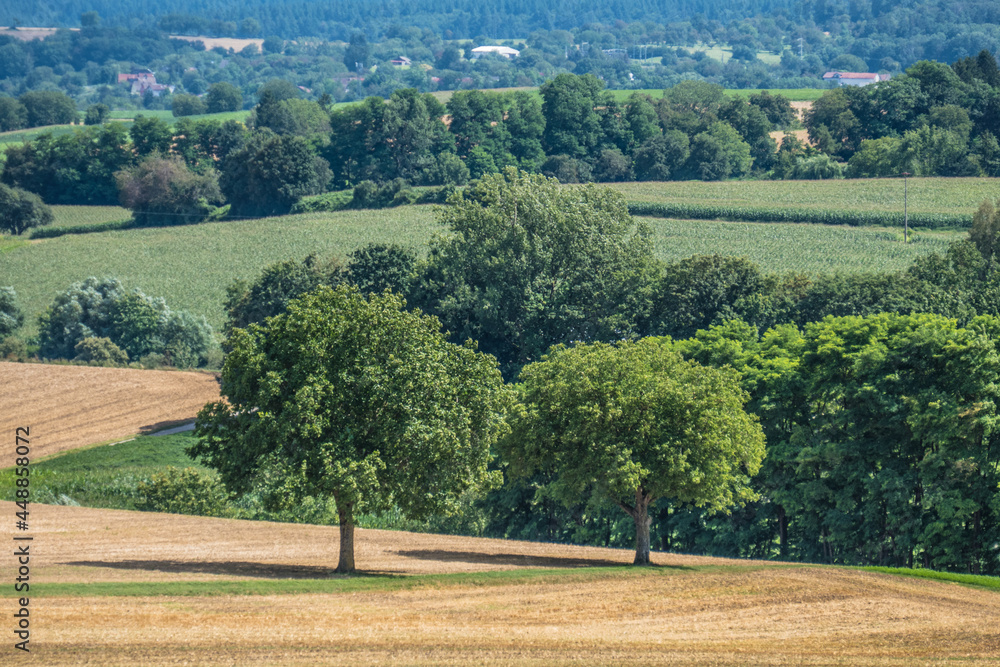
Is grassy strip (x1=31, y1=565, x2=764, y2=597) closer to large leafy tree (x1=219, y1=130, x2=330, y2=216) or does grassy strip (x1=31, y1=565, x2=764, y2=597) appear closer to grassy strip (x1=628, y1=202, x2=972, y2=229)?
grassy strip (x1=628, y1=202, x2=972, y2=229)

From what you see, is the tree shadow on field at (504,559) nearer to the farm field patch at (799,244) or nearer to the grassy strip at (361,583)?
the grassy strip at (361,583)

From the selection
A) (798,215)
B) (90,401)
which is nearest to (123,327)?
(90,401)

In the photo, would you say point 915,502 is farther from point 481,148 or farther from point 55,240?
point 481,148

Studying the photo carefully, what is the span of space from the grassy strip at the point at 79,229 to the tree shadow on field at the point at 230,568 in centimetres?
10975

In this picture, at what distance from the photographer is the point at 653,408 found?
140 ft

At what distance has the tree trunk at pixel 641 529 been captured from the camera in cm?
4344

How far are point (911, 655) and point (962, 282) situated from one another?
149ft

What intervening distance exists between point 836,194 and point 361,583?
345 ft

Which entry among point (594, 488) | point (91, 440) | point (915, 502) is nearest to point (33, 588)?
point (594, 488)

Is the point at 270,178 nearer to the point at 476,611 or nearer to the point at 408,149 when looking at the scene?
the point at 408,149

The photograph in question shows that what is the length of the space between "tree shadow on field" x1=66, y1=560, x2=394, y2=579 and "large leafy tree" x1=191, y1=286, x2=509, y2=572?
1.37m

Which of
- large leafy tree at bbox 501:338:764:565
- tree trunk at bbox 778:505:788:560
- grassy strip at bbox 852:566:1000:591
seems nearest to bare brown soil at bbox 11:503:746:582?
large leafy tree at bbox 501:338:764:565

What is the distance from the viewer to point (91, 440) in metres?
74.8

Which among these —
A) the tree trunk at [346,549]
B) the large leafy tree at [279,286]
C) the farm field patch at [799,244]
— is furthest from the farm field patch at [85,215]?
the tree trunk at [346,549]
